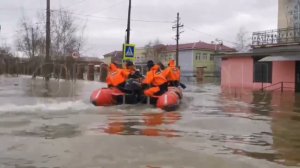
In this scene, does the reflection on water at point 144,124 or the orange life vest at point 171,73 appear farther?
the orange life vest at point 171,73

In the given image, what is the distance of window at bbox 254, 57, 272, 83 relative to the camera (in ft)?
114

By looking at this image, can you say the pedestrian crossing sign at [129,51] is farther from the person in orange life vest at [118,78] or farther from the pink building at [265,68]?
the pink building at [265,68]

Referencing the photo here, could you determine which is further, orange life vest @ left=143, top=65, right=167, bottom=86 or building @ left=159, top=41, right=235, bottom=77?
building @ left=159, top=41, right=235, bottom=77

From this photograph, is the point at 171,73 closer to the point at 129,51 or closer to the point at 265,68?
the point at 129,51

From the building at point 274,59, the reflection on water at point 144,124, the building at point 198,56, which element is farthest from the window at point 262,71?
the building at point 198,56

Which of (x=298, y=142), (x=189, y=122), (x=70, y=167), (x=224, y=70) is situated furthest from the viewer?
(x=224, y=70)

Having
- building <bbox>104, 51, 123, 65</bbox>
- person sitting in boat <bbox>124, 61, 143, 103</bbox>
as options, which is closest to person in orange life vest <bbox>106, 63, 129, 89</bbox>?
person sitting in boat <bbox>124, 61, 143, 103</bbox>

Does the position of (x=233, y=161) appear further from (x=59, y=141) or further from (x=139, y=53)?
(x=139, y=53)

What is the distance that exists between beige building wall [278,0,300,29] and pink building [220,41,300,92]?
3.22 meters

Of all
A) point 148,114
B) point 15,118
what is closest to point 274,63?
point 148,114

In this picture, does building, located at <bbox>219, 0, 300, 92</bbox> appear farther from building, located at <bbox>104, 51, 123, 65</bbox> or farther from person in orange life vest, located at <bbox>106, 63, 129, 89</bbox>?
person in orange life vest, located at <bbox>106, 63, 129, 89</bbox>

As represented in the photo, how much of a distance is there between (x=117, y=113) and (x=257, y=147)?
635cm

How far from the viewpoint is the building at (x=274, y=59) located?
31688 mm

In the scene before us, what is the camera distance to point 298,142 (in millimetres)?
9008
